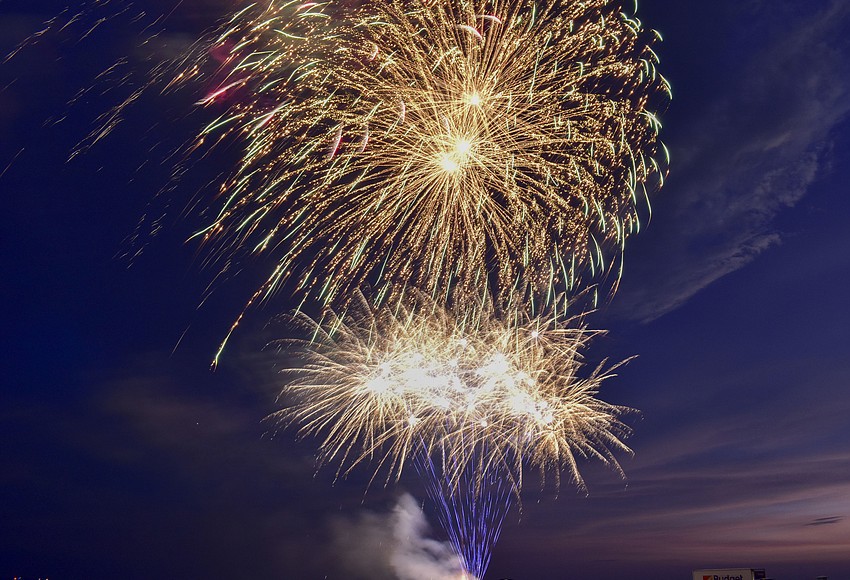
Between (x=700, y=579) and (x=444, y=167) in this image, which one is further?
(x=700, y=579)

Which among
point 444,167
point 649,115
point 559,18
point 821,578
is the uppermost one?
point 559,18

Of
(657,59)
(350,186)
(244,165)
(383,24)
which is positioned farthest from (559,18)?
(244,165)

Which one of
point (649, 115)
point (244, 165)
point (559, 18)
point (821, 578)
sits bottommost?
point (821, 578)

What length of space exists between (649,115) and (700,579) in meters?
36.1

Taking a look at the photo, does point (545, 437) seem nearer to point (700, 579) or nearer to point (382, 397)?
point (382, 397)

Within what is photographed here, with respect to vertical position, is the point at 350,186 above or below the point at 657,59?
below

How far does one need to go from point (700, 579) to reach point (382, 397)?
100.0 feet

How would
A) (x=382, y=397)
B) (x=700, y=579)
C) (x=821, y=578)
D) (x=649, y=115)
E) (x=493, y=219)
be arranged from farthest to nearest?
(x=700, y=579) → (x=821, y=578) → (x=382, y=397) → (x=493, y=219) → (x=649, y=115)

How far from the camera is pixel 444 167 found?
19.4m

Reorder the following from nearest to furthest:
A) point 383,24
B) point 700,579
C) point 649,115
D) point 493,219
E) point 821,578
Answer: point 383,24, point 649,115, point 493,219, point 821,578, point 700,579

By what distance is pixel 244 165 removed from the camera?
18.3 metres

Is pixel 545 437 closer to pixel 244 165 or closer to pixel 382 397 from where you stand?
pixel 382 397

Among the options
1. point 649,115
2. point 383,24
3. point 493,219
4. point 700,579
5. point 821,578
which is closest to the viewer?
point 383,24

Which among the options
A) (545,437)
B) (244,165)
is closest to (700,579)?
(545,437)
